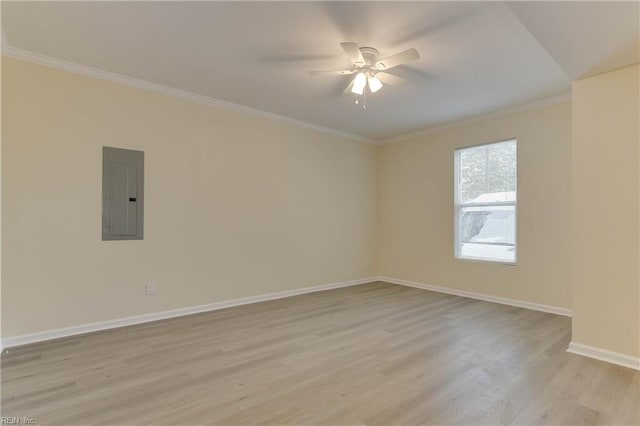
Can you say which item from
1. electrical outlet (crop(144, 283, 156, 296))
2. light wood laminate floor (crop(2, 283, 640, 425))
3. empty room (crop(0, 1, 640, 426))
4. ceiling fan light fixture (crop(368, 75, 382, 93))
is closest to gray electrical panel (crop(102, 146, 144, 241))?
empty room (crop(0, 1, 640, 426))

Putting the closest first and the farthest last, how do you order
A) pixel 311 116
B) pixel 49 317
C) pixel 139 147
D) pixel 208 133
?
pixel 49 317 → pixel 139 147 → pixel 208 133 → pixel 311 116

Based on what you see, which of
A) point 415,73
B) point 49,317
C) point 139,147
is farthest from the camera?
point 139,147

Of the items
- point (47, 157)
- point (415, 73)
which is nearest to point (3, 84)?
point (47, 157)

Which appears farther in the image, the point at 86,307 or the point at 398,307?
the point at 398,307

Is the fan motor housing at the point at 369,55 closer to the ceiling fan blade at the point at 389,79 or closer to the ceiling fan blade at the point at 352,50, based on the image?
the ceiling fan blade at the point at 352,50

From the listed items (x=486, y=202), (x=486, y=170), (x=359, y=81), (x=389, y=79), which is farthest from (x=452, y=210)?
(x=359, y=81)

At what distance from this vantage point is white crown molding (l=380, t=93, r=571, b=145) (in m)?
4.01

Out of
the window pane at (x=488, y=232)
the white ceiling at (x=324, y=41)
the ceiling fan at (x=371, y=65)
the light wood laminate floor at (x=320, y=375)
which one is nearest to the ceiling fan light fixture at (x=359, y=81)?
the ceiling fan at (x=371, y=65)

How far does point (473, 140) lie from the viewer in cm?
484

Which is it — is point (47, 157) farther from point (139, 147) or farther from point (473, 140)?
point (473, 140)

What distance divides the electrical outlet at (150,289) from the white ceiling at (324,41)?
223cm

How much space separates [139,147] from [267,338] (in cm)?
245

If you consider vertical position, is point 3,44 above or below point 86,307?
above

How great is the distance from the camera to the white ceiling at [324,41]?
225 cm
